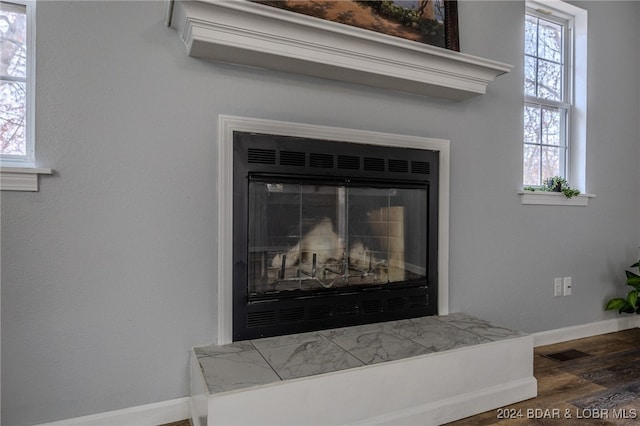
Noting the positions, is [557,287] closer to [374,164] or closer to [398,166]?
[398,166]

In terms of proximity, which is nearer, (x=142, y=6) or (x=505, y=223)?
(x=142, y=6)

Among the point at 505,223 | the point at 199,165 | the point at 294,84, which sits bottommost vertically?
the point at 505,223

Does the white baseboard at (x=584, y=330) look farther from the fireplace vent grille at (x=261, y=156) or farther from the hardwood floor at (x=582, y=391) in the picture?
the fireplace vent grille at (x=261, y=156)

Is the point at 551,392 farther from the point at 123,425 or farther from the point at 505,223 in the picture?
the point at 123,425

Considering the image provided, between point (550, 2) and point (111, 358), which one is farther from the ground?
point (550, 2)

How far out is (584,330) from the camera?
3.07 m

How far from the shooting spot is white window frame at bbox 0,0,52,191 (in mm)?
1517

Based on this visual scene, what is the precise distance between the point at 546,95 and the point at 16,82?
11.1ft

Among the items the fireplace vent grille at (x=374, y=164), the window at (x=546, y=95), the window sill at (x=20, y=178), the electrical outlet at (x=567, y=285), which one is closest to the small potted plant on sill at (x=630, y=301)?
the electrical outlet at (x=567, y=285)

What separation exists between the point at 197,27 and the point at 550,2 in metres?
2.73

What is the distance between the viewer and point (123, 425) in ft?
5.61

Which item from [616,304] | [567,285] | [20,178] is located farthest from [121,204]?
[616,304]

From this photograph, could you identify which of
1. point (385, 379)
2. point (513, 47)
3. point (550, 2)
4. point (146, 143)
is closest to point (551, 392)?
point (385, 379)

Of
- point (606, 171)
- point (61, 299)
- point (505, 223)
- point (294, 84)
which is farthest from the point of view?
point (606, 171)
